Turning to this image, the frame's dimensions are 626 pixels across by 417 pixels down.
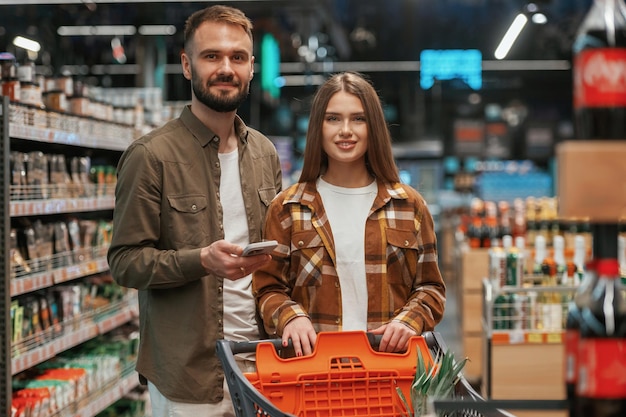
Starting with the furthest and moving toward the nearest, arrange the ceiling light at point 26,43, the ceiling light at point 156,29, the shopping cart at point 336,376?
the ceiling light at point 156,29
the ceiling light at point 26,43
the shopping cart at point 336,376

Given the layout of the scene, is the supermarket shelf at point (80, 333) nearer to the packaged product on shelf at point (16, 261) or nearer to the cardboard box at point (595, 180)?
the packaged product on shelf at point (16, 261)

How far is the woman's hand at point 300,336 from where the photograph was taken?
7.63 feet

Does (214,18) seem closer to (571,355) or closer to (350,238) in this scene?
(350,238)

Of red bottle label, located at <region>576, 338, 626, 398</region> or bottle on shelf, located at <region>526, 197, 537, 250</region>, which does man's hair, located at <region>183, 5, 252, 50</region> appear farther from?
bottle on shelf, located at <region>526, 197, 537, 250</region>

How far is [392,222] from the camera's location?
8.64 feet

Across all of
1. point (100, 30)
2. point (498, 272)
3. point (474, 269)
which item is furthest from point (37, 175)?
point (100, 30)

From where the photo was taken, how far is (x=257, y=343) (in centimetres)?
227

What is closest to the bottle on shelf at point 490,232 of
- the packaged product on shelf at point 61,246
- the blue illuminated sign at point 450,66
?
the packaged product on shelf at point 61,246

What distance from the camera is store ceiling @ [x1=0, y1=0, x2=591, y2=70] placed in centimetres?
803

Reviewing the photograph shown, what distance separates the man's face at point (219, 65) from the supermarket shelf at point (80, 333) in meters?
1.60

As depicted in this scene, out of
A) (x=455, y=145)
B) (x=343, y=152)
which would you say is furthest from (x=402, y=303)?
(x=455, y=145)

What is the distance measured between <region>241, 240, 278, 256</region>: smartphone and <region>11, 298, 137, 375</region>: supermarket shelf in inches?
67.8

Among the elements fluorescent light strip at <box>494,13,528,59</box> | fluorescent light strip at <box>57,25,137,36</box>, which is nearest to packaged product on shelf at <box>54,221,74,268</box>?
fluorescent light strip at <box>494,13,528,59</box>

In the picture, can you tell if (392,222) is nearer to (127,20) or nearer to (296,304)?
(296,304)
